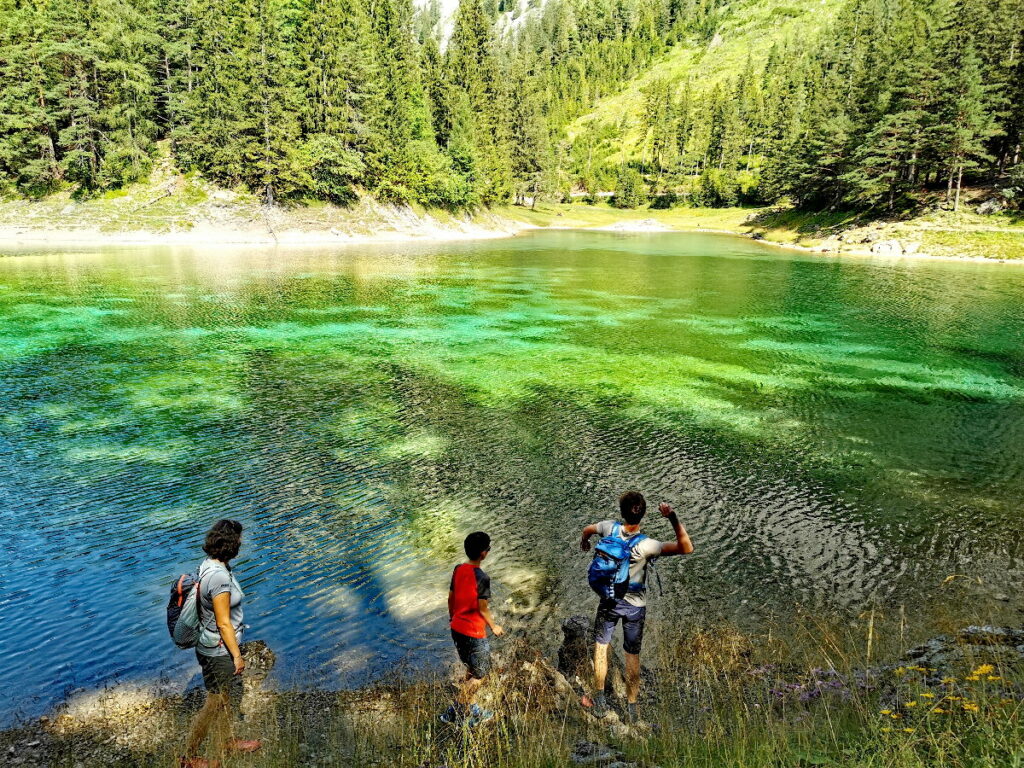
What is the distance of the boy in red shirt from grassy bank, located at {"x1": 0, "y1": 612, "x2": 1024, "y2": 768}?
27 cm

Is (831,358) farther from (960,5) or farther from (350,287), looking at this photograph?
(960,5)

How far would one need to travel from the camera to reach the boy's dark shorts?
22.9 feet

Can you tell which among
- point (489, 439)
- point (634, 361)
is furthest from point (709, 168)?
point (489, 439)

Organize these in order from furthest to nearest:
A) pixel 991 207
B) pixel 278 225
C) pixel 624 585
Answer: pixel 278 225 < pixel 991 207 < pixel 624 585

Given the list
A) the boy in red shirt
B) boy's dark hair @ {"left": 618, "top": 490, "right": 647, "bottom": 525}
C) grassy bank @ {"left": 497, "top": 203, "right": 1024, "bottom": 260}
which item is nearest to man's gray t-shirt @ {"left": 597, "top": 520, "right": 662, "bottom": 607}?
boy's dark hair @ {"left": 618, "top": 490, "right": 647, "bottom": 525}

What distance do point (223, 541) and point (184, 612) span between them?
2.60 ft

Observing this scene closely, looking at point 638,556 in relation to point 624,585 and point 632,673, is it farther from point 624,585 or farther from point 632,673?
point 632,673

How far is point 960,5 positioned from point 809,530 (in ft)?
319

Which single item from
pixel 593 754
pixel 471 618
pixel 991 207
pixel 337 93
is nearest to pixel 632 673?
pixel 593 754

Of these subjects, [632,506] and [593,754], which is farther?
[632,506]

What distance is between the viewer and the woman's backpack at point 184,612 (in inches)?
238

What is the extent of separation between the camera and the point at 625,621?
740cm

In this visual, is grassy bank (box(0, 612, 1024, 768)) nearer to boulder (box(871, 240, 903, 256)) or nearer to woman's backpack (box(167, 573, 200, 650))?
woman's backpack (box(167, 573, 200, 650))

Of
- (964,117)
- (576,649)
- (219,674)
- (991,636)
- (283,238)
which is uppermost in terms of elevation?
(964,117)
